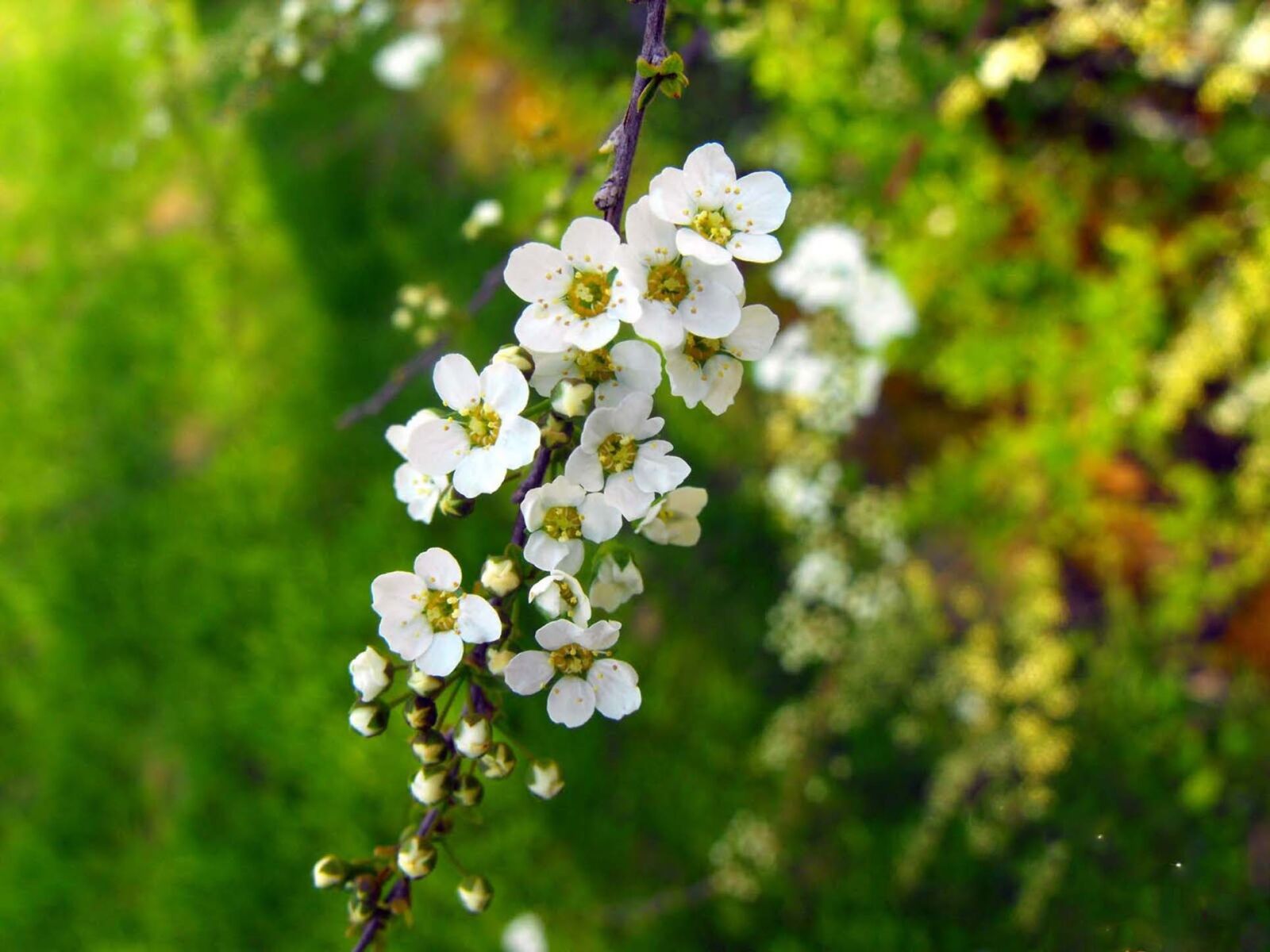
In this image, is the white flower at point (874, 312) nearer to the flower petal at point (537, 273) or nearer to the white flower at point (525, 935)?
the flower petal at point (537, 273)

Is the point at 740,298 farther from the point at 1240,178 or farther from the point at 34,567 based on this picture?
the point at 34,567

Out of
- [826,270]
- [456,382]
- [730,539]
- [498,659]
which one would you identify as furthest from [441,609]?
[730,539]

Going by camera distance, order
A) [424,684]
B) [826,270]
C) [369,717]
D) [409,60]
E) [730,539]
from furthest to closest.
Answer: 1. [409,60]
2. [730,539]
3. [826,270]
4. [369,717]
5. [424,684]

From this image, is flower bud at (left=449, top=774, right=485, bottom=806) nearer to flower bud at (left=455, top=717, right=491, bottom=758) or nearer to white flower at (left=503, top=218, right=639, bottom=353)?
flower bud at (left=455, top=717, right=491, bottom=758)

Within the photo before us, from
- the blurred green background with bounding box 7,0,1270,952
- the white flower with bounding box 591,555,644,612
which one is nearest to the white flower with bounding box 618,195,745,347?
Result: the white flower with bounding box 591,555,644,612

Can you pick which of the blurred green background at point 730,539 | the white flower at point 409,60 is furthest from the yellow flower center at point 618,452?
the white flower at point 409,60

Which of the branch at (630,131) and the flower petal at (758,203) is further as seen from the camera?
the flower petal at (758,203)

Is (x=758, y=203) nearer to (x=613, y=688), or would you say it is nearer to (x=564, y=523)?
(x=564, y=523)
